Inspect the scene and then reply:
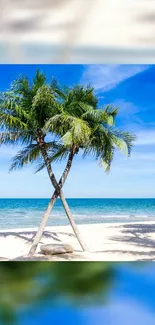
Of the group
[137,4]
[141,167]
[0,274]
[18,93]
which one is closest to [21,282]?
[0,274]

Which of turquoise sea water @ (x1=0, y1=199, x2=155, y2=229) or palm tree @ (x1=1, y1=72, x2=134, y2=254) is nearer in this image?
palm tree @ (x1=1, y1=72, x2=134, y2=254)

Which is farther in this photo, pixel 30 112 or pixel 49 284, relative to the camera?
pixel 30 112

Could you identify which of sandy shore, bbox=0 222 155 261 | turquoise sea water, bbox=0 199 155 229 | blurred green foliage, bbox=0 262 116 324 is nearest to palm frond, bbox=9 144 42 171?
sandy shore, bbox=0 222 155 261

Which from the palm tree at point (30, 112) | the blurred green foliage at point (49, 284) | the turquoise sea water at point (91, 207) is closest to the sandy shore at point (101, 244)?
the palm tree at point (30, 112)

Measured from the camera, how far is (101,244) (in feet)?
17.5

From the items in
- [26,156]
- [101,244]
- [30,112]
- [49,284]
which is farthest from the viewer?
[101,244]

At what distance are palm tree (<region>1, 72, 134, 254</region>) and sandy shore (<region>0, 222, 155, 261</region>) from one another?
52cm

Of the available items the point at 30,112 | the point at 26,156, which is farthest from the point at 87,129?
the point at 26,156

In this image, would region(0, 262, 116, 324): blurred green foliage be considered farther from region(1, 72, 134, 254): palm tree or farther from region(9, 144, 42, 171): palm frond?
region(9, 144, 42, 171): palm frond

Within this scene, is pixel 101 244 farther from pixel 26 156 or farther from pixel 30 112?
pixel 30 112

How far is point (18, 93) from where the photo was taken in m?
4.26

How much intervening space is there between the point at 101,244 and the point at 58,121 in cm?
210

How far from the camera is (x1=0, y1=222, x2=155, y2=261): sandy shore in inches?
175

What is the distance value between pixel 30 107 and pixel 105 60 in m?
1.62
